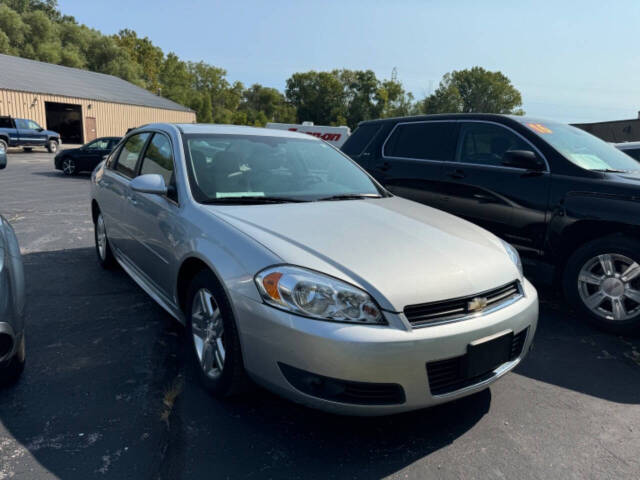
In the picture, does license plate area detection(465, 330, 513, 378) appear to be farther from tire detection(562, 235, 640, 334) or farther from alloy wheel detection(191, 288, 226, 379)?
tire detection(562, 235, 640, 334)

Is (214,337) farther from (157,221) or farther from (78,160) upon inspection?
A: (78,160)

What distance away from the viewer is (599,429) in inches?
103

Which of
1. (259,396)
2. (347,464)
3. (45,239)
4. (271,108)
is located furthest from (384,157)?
(271,108)

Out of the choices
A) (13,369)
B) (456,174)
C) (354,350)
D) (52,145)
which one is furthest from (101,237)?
(52,145)

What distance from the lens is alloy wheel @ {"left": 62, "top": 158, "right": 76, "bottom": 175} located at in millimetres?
16484

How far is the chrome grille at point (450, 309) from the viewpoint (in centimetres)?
220

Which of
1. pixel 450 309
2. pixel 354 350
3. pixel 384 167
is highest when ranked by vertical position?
pixel 384 167

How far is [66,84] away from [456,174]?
39.1 meters

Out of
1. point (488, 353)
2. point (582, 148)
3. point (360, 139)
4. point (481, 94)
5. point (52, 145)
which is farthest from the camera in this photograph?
point (481, 94)

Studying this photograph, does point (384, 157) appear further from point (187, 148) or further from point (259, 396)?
point (259, 396)

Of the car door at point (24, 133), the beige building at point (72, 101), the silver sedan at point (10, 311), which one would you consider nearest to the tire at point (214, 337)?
the silver sedan at point (10, 311)

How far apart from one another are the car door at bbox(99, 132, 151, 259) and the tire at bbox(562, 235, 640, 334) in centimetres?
372

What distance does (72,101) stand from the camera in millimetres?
34844

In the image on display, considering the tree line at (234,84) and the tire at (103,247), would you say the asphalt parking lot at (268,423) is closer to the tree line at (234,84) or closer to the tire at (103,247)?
the tire at (103,247)
